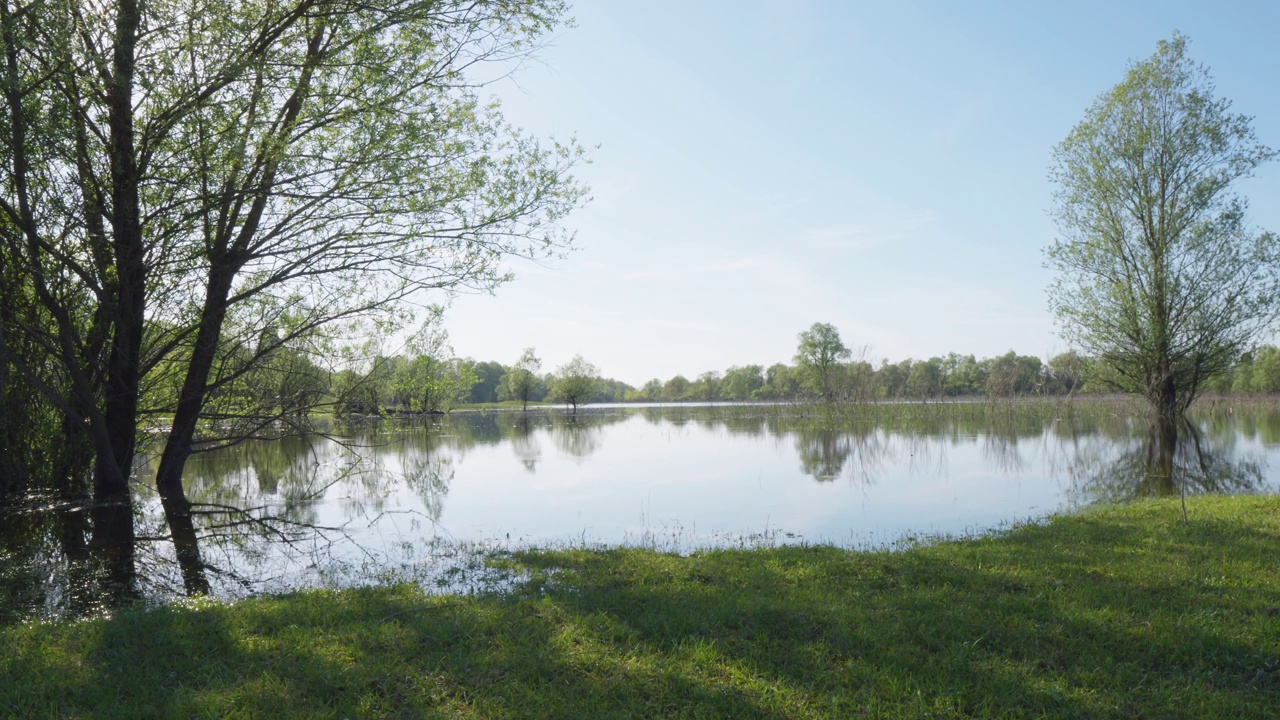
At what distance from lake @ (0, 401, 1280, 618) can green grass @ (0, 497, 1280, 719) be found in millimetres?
1379

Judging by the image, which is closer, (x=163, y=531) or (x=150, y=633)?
(x=150, y=633)

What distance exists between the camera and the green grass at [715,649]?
379cm

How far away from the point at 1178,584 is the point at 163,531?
37.6ft

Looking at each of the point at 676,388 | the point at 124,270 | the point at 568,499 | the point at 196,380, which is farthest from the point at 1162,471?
the point at 676,388

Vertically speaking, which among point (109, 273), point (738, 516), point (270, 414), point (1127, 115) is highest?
point (1127, 115)

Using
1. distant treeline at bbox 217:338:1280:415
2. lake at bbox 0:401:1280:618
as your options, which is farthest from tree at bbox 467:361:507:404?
lake at bbox 0:401:1280:618

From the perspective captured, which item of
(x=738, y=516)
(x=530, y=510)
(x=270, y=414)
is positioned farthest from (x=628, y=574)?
(x=270, y=414)

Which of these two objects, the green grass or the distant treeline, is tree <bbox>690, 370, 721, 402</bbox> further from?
the green grass

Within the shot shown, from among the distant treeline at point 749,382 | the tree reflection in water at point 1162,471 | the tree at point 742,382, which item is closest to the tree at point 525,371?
the distant treeline at point 749,382

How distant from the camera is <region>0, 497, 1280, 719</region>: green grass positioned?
3795 millimetres

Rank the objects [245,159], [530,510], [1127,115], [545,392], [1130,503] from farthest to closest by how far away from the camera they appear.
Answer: [545,392]
[1127,115]
[530,510]
[1130,503]
[245,159]

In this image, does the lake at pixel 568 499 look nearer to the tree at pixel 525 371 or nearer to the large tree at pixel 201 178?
the large tree at pixel 201 178

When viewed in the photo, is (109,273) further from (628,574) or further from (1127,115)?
(1127,115)

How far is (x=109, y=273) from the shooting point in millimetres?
9898
